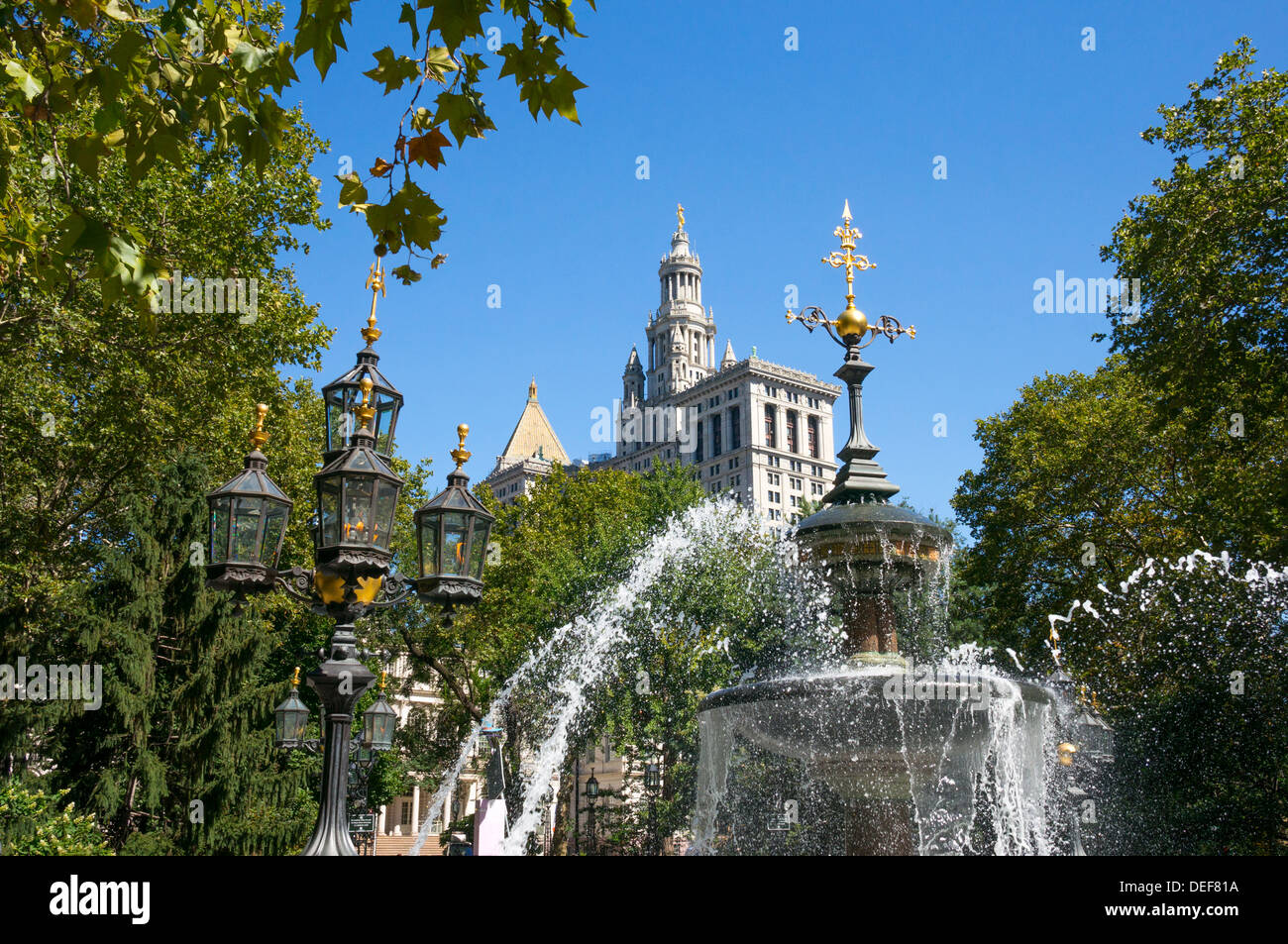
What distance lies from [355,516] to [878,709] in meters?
5.20

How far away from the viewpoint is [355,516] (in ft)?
24.9

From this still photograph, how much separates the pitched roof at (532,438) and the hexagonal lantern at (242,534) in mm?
125745

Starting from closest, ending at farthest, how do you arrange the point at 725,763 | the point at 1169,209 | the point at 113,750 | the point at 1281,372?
1. the point at 725,763
2. the point at 1281,372
3. the point at 1169,209
4. the point at 113,750

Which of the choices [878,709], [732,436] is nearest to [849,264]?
[878,709]

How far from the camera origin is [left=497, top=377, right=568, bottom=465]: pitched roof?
136 metres

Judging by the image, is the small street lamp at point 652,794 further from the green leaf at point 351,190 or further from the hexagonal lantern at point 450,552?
the green leaf at point 351,190

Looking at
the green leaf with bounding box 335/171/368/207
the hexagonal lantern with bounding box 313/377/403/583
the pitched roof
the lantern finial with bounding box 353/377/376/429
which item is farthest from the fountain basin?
the pitched roof

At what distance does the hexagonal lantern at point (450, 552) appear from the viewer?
793cm

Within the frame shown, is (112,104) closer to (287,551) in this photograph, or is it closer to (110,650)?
(110,650)

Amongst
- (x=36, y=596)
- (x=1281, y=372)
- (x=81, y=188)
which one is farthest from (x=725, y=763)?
(x=36, y=596)

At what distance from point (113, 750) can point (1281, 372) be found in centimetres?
2400

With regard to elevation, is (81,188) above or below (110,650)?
above

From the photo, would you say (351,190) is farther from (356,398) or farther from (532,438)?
(532,438)

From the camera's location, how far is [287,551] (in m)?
28.8
